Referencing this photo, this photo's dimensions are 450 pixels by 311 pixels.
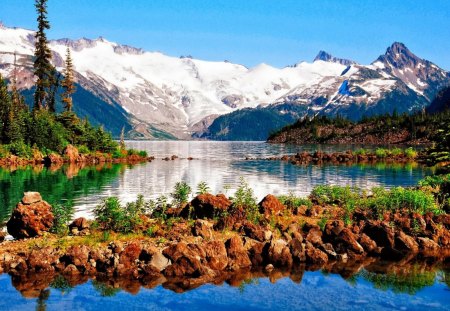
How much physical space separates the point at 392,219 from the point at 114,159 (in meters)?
104

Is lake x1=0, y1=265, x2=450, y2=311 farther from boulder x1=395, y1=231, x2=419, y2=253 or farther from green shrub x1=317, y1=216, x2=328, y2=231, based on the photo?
green shrub x1=317, y1=216, x2=328, y2=231

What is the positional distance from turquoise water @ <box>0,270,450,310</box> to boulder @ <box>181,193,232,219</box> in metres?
9.57

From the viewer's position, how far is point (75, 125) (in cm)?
13138

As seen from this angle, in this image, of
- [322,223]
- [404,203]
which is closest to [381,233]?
[322,223]

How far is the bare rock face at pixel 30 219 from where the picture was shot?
32094 millimetres

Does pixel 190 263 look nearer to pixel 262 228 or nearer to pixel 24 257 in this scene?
pixel 262 228

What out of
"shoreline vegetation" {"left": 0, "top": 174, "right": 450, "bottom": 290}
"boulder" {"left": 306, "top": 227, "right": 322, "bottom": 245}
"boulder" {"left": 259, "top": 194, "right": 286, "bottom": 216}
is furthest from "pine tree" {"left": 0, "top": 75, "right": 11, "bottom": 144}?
"boulder" {"left": 306, "top": 227, "right": 322, "bottom": 245}

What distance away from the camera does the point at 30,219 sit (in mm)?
32188

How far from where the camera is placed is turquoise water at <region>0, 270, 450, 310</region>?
76.8 feet

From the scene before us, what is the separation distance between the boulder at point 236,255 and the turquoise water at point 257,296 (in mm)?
2003

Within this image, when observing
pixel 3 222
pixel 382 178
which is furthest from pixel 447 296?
pixel 382 178

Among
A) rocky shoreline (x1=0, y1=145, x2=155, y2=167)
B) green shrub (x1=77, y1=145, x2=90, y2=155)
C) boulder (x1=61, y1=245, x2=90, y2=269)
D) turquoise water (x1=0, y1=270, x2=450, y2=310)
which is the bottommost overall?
turquoise water (x1=0, y1=270, x2=450, y2=310)

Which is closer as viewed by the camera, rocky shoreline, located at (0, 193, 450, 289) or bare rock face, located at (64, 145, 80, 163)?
rocky shoreline, located at (0, 193, 450, 289)

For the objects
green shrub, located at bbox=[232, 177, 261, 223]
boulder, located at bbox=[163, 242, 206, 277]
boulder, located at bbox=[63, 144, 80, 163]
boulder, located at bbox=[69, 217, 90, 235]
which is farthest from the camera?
boulder, located at bbox=[63, 144, 80, 163]
